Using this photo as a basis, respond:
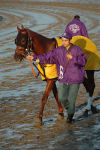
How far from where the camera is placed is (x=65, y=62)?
24.1ft

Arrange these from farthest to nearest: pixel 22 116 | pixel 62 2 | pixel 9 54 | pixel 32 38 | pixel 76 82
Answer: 1. pixel 62 2
2. pixel 9 54
3. pixel 22 116
4. pixel 32 38
5. pixel 76 82

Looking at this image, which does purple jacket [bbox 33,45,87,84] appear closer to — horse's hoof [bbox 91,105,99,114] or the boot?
the boot

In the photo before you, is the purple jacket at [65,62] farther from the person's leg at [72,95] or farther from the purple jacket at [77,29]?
the purple jacket at [77,29]

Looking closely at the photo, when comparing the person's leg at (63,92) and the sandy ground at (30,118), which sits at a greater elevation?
the person's leg at (63,92)

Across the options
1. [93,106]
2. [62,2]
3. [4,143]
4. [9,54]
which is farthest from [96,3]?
[4,143]

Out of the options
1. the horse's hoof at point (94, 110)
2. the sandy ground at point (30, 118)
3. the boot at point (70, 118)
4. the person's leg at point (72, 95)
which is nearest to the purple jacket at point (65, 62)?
the person's leg at point (72, 95)

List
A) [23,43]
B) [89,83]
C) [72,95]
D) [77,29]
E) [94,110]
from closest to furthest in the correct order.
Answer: [72,95] → [23,43] → [94,110] → [89,83] → [77,29]

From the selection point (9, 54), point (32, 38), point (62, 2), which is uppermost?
point (32, 38)

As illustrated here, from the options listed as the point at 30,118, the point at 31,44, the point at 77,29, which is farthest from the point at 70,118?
the point at 77,29

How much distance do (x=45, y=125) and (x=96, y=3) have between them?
2916 cm

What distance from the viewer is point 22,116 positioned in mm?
8641

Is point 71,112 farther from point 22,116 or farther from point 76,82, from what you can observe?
point 22,116

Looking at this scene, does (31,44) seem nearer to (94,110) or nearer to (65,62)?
(65,62)

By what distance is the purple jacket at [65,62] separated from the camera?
7.25 metres
